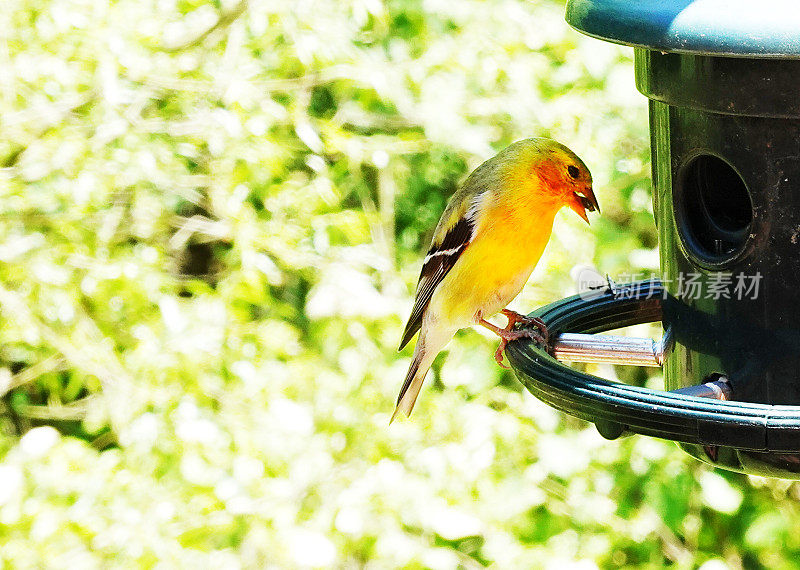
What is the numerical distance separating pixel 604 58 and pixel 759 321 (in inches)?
97.1

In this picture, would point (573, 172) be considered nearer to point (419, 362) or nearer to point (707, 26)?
point (419, 362)

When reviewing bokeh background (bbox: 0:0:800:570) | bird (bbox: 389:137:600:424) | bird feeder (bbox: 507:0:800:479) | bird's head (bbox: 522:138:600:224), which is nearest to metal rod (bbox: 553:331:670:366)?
bird feeder (bbox: 507:0:800:479)

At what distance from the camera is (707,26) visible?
1860 millimetres

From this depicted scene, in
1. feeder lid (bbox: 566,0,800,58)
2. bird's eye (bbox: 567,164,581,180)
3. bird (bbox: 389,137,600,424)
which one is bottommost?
bird (bbox: 389,137,600,424)

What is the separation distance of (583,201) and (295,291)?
8.70 feet

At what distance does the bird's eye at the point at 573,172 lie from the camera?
9.67 feet

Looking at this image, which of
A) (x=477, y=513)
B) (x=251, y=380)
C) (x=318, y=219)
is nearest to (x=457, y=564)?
(x=477, y=513)

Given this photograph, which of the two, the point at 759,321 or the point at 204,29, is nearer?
the point at 759,321

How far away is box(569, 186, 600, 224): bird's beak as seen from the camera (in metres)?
2.97

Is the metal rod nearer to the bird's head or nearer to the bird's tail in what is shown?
the bird's head

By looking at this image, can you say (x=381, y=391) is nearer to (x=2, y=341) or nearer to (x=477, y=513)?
(x=477, y=513)

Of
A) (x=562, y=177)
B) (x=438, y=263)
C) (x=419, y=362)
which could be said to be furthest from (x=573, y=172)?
(x=419, y=362)

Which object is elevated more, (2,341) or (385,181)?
(385,181)

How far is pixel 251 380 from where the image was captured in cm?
495
